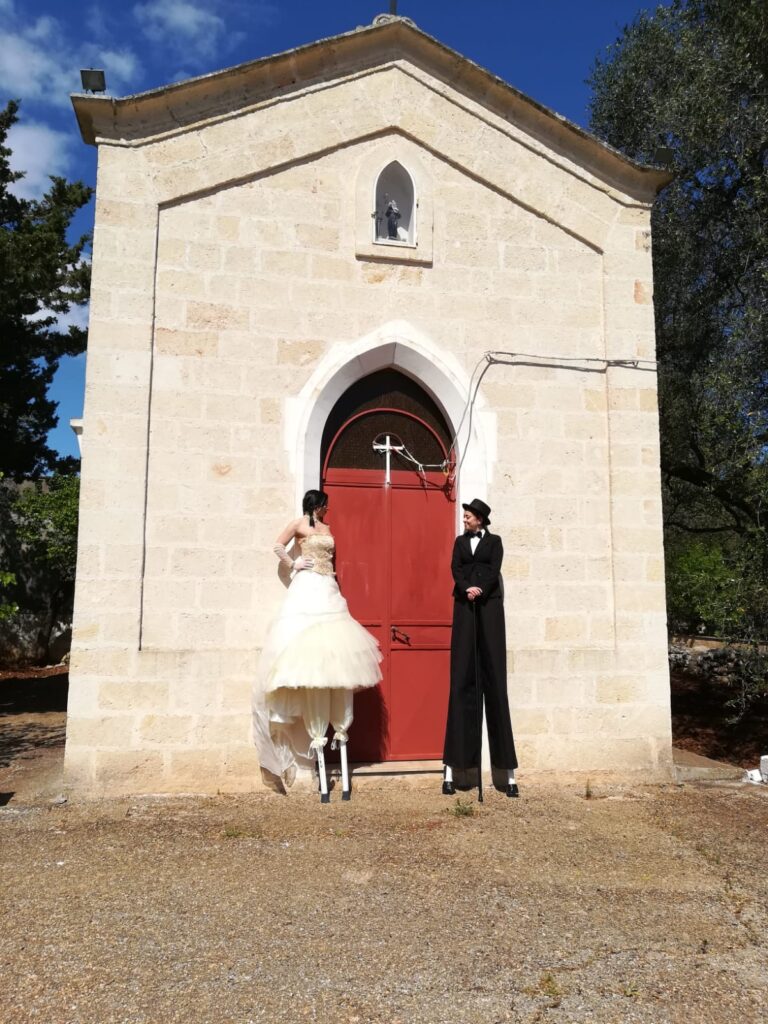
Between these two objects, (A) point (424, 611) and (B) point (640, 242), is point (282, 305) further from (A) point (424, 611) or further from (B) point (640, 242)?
(B) point (640, 242)

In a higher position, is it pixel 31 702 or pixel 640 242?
pixel 640 242

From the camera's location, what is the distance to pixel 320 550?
567 cm

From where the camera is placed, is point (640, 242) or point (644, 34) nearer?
point (640, 242)

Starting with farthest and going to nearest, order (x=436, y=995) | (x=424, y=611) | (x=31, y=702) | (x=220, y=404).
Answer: (x=31, y=702) < (x=424, y=611) < (x=220, y=404) < (x=436, y=995)

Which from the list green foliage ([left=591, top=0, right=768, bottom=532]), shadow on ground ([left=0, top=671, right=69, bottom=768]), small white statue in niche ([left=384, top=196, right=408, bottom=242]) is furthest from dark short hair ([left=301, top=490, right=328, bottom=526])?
green foliage ([left=591, top=0, right=768, bottom=532])

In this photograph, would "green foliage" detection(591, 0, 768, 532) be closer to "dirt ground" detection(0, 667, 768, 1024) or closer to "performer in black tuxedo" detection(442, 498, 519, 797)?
"performer in black tuxedo" detection(442, 498, 519, 797)

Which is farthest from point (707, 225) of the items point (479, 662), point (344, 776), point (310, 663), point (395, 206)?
point (344, 776)

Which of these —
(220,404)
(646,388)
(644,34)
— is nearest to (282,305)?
(220,404)

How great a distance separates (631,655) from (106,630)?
13.6 feet

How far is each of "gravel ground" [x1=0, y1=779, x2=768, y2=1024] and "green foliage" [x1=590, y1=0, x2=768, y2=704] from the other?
3876mm

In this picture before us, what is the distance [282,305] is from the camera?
617 cm

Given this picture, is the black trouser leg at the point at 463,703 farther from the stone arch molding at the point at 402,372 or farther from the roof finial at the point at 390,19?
the roof finial at the point at 390,19

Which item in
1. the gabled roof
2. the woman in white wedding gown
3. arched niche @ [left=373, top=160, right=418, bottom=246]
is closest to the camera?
the woman in white wedding gown

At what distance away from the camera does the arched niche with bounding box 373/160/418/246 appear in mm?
6570
